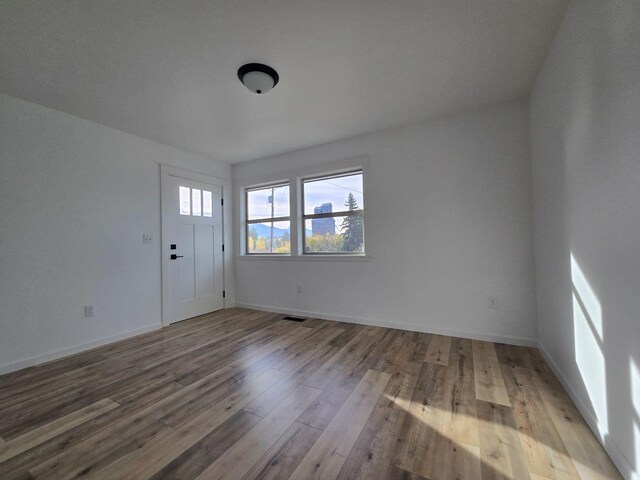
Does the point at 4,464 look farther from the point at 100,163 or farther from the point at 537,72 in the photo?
the point at 537,72

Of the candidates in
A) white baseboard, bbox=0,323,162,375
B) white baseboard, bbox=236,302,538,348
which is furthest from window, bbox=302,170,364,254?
white baseboard, bbox=0,323,162,375

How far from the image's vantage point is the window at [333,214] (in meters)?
3.69

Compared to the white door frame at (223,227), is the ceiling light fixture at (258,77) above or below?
above

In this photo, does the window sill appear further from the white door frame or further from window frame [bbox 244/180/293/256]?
the white door frame

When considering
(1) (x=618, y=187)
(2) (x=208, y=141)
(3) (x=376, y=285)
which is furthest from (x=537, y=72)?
(2) (x=208, y=141)

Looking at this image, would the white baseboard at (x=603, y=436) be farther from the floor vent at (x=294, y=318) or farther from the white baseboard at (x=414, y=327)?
the floor vent at (x=294, y=318)

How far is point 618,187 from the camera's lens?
4.02 feet

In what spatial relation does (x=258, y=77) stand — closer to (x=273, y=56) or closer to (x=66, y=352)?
(x=273, y=56)

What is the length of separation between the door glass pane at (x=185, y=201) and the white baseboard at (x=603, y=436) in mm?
4649

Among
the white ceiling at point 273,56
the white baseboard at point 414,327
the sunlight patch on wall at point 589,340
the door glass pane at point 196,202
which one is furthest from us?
the door glass pane at point 196,202

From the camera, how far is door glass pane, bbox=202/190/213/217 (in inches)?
168

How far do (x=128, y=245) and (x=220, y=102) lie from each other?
217cm

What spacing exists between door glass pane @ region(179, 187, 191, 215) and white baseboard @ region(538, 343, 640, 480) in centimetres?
465

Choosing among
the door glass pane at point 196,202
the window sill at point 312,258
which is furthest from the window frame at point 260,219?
the door glass pane at point 196,202
